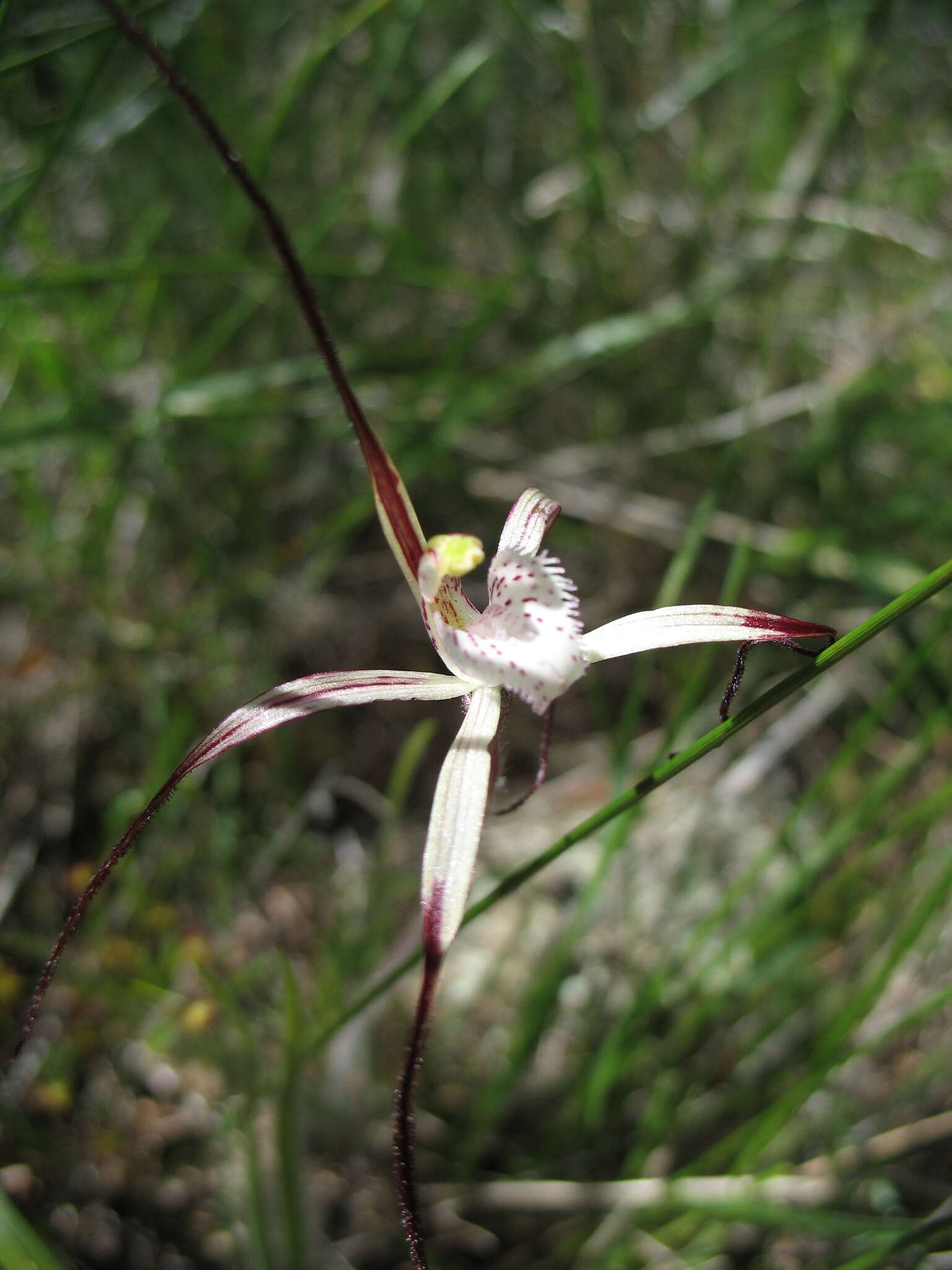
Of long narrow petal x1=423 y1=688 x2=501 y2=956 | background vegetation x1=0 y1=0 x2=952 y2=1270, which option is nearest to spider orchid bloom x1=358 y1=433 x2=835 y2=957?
long narrow petal x1=423 y1=688 x2=501 y2=956

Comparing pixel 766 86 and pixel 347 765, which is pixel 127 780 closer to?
pixel 347 765

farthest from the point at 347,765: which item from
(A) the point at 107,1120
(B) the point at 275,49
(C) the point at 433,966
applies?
(B) the point at 275,49

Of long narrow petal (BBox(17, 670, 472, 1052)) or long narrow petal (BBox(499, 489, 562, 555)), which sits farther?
long narrow petal (BBox(499, 489, 562, 555))

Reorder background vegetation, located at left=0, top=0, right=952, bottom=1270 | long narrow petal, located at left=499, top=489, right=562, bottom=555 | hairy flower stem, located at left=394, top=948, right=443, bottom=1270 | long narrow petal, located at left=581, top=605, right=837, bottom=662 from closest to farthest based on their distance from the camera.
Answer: hairy flower stem, located at left=394, top=948, right=443, bottom=1270 → long narrow petal, located at left=581, top=605, right=837, bottom=662 → long narrow petal, located at left=499, top=489, right=562, bottom=555 → background vegetation, located at left=0, top=0, right=952, bottom=1270

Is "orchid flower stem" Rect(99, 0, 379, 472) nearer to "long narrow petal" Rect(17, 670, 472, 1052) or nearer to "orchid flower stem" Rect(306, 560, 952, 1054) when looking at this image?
"long narrow petal" Rect(17, 670, 472, 1052)

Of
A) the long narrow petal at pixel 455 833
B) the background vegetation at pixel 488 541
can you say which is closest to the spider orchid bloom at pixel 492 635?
the long narrow petal at pixel 455 833

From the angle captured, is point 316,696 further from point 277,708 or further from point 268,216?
point 268,216

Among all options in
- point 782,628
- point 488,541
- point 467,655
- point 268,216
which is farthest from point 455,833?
point 488,541
